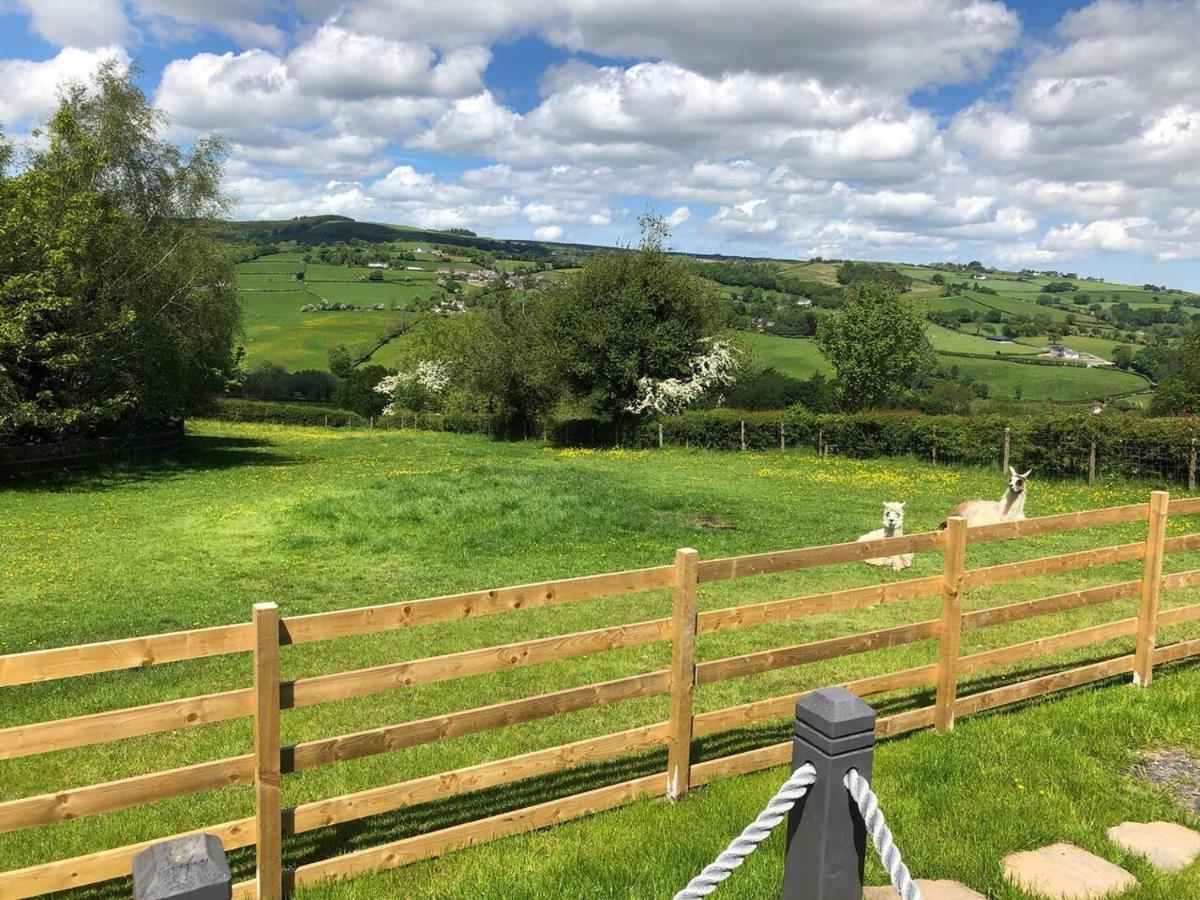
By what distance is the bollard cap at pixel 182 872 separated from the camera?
81.3 inches

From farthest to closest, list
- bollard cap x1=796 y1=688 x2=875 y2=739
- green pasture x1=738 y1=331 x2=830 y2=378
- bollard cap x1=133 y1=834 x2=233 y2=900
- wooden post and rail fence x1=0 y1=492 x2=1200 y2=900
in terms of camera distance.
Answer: green pasture x1=738 y1=331 x2=830 y2=378 < wooden post and rail fence x1=0 y1=492 x2=1200 y2=900 < bollard cap x1=796 y1=688 x2=875 y2=739 < bollard cap x1=133 y1=834 x2=233 y2=900

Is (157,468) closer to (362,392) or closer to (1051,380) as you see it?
(362,392)

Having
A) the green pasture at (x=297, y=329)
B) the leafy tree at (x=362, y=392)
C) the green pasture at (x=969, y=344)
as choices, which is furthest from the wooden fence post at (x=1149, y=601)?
the green pasture at (x=969, y=344)

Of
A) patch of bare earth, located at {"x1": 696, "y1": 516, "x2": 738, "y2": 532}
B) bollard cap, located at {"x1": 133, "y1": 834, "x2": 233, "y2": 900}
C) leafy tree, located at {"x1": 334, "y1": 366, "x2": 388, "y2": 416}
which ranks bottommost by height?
leafy tree, located at {"x1": 334, "y1": 366, "x2": 388, "y2": 416}

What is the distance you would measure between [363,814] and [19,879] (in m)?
1.55

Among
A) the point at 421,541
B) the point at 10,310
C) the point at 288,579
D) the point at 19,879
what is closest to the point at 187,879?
the point at 19,879

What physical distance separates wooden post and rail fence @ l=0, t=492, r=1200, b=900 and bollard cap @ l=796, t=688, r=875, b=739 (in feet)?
6.95

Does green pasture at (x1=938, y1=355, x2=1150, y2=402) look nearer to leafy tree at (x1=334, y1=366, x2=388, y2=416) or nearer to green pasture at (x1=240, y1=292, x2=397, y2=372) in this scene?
→ leafy tree at (x1=334, y1=366, x2=388, y2=416)

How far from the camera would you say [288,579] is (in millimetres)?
13773

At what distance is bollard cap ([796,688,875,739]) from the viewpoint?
2979mm

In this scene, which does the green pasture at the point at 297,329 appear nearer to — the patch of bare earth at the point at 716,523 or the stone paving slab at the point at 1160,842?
the patch of bare earth at the point at 716,523

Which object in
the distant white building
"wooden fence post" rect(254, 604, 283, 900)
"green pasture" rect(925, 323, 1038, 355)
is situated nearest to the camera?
"wooden fence post" rect(254, 604, 283, 900)

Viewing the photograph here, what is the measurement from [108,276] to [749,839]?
30.8 m

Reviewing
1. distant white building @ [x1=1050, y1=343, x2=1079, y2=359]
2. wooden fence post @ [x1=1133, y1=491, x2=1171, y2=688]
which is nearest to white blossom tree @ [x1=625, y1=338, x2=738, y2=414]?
wooden fence post @ [x1=1133, y1=491, x2=1171, y2=688]
